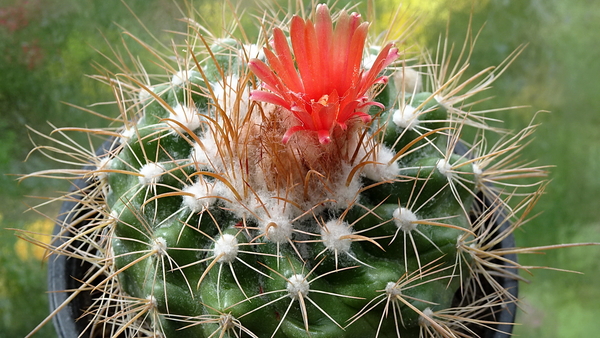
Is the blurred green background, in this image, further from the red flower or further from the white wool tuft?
the red flower

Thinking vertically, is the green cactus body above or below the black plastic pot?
above

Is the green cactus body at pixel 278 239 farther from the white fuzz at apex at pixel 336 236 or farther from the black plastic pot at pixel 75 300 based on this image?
the black plastic pot at pixel 75 300

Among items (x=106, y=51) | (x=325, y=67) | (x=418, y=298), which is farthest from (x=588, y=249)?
(x=106, y=51)

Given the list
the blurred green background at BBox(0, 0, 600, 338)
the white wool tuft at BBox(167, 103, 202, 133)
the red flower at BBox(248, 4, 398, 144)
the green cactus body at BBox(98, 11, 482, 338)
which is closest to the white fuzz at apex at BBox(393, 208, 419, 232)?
the green cactus body at BBox(98, 11, 482, 338)

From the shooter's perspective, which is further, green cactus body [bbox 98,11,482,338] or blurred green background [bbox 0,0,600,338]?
blurred green background [bbox 0,0,600,338]

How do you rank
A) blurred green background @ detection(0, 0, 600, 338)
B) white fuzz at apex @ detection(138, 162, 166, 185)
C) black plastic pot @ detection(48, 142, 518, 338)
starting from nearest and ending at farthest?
white fuzz at apex @ detection(138, 162, 166, 185) < black plastic pot @ detection(48, 142, 518, 338) < blurred green background @ detection(0, 0, 600, 338)

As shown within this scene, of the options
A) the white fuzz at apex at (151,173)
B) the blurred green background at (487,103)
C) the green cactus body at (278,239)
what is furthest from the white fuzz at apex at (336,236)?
the blurred green background at (487,103)

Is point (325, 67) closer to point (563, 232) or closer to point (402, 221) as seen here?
point (402, 221)
